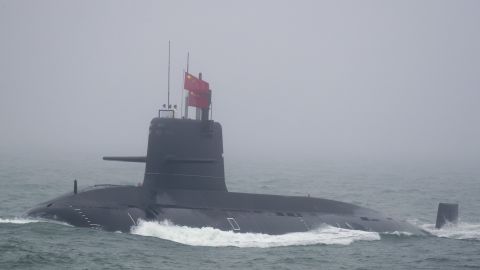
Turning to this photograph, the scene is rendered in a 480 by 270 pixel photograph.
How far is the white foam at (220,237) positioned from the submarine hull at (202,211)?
0.96 feet

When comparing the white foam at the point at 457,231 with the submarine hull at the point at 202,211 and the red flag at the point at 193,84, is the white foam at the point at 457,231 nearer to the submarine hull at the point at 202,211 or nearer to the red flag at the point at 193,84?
the submarine hull at the point at 202,211

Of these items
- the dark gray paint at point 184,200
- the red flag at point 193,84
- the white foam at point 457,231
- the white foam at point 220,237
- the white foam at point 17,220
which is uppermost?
the red flag at point 193,84

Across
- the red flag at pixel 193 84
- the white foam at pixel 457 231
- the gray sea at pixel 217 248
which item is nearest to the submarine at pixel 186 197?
the red flag at pixel 193 84

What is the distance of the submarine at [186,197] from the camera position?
88.5 feet

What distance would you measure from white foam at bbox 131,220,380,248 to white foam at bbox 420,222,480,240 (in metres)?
6.61

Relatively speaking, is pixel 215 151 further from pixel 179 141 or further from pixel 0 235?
pixel 0 235

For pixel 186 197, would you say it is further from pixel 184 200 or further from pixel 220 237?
pixel 220 237

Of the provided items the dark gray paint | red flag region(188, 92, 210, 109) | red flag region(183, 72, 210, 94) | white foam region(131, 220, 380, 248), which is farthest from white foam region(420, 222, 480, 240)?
red flag region(183, 72, 210, 94)

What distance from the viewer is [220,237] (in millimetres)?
26875

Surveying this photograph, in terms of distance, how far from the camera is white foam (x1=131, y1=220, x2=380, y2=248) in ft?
86.3

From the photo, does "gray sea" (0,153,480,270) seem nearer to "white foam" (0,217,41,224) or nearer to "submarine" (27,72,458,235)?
"white foam" (0,217,41,224)

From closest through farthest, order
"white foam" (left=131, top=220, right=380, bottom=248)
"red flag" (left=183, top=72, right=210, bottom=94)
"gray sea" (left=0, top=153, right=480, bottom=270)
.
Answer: "gray sea" (left=0, top=153, right=480, bottom=270)
"white foam" (left=131, top=220, right=380, bottom=248)
"red flag" (left=183, top=72, right=210, bottom=94)

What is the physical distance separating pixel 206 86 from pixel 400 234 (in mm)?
10495

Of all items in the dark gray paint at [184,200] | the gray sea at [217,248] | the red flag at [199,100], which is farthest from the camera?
the red flag at [199,100]
